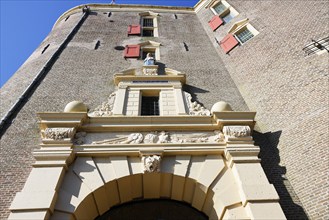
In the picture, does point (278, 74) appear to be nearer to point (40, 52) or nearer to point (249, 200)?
point (249, 200)

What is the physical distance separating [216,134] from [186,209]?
2257mm

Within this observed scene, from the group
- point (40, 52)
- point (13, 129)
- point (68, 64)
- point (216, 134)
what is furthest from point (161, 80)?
point (40, 52)

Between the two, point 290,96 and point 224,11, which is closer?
point 290,96

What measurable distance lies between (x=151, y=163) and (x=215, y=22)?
490 inches

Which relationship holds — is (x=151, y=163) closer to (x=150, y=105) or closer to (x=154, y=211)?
(x=154, y=211)

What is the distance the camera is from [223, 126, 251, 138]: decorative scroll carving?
23.8 ft

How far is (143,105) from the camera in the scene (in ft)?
31.8

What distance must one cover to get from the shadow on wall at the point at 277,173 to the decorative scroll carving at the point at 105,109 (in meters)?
4.85

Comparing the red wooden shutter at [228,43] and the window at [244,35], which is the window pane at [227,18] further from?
the red wooden shutter at [228,43]

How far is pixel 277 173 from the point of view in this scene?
7.21 metres

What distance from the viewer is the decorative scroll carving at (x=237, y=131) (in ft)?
23.8

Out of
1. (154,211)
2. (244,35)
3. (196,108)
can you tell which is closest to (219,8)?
(244,35)

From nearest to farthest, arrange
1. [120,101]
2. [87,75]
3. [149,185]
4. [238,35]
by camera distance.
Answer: [149,185] → [120,101] → [87,75] → [238,35]

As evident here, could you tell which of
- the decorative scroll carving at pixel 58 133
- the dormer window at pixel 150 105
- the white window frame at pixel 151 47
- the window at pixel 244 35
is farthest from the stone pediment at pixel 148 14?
the decorative scroll carving at pixel 58 133
